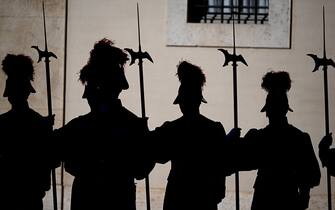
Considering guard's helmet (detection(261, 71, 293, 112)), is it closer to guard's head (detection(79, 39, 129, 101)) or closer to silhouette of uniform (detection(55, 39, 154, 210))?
silhouette of uniform (detection(55, 39, 154, 210))

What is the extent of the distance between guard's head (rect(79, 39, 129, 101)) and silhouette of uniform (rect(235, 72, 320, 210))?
127 centimetres

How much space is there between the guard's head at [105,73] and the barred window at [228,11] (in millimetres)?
3689

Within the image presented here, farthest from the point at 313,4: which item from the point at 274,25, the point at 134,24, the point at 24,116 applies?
the point at 24,116

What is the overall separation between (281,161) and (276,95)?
1.96ft

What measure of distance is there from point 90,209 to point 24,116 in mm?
971

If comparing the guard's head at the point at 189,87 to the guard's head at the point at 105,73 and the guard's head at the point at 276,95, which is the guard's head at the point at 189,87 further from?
the guard's head at the point at 276,95

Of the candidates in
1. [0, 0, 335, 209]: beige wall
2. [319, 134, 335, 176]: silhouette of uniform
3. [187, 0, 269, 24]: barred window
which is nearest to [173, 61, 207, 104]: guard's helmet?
[319, 134, 335, 176]: silhouette of uniform

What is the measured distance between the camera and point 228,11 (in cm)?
775

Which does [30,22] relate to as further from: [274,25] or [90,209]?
[90,209]

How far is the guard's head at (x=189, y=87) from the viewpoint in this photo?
14.1 ft

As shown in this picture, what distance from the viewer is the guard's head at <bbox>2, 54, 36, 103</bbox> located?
4250 mm

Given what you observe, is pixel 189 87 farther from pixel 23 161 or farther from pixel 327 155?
pixel 23 161

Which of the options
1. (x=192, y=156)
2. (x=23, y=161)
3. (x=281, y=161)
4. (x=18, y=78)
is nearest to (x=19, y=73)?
(x=18, y=78)

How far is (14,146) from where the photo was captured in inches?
162
